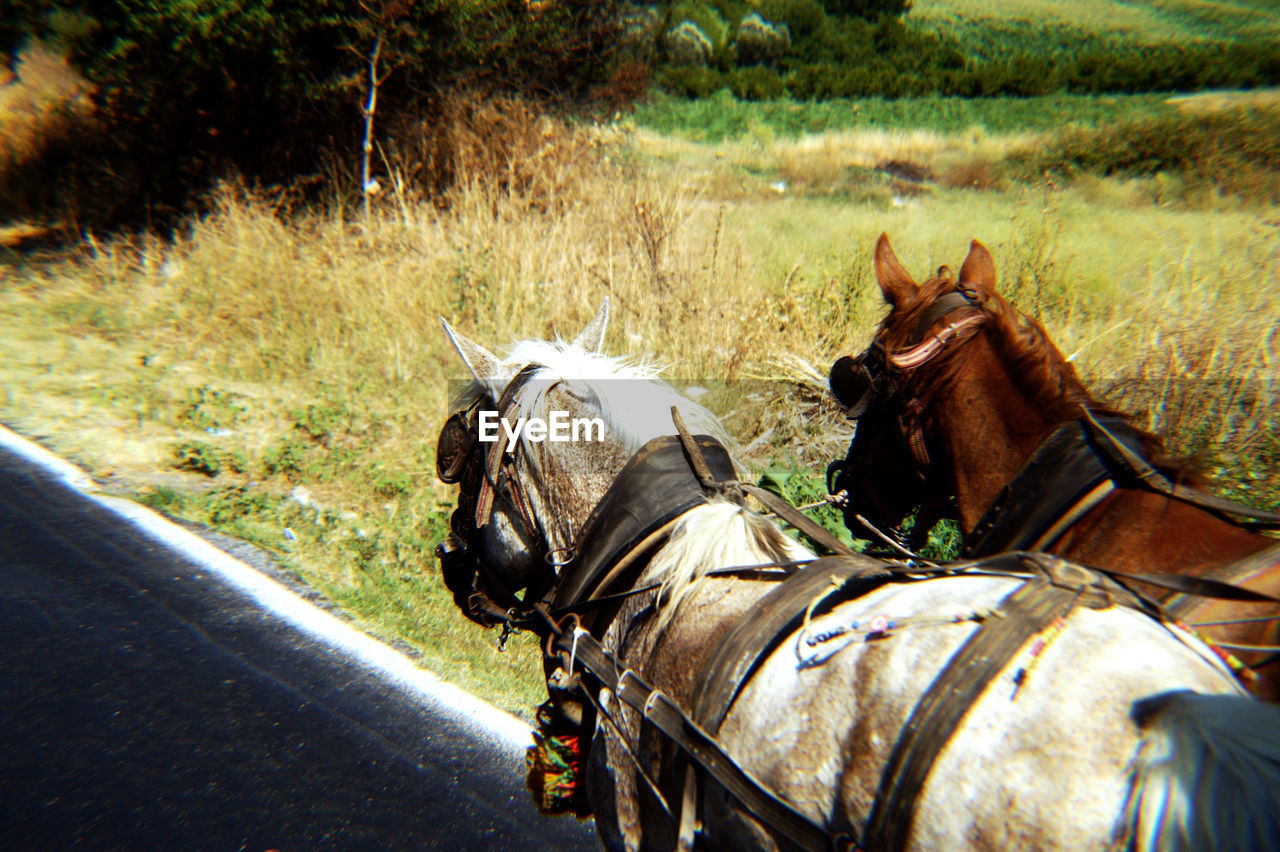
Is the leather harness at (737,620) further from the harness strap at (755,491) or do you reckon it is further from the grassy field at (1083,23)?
the grassy field at (1083,23)

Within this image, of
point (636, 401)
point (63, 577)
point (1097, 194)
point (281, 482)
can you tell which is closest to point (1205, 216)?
point (1097, 194)

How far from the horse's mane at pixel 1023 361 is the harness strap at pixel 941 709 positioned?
119 cm

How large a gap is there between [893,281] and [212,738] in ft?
11.1

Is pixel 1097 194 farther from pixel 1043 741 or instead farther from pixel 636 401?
pixel 1043 741

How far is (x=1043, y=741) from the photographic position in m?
1.06

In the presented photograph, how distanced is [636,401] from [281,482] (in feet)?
13.6

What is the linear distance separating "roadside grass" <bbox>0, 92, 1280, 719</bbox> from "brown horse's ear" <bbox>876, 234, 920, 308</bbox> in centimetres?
190

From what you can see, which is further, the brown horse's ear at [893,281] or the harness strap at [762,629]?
the brown horse's ear at [893,281]

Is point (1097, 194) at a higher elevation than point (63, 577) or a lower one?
higher

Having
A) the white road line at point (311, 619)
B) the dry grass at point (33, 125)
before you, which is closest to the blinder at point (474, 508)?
the white road line at point (311, 619)

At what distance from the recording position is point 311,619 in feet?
12.4

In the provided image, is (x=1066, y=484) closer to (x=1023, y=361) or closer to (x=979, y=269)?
(x=1023, y=361)

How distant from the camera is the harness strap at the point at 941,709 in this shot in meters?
1.12

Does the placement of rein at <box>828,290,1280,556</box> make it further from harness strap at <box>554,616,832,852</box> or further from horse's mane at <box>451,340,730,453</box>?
harness strap at <box>554,616,832,852</box>
